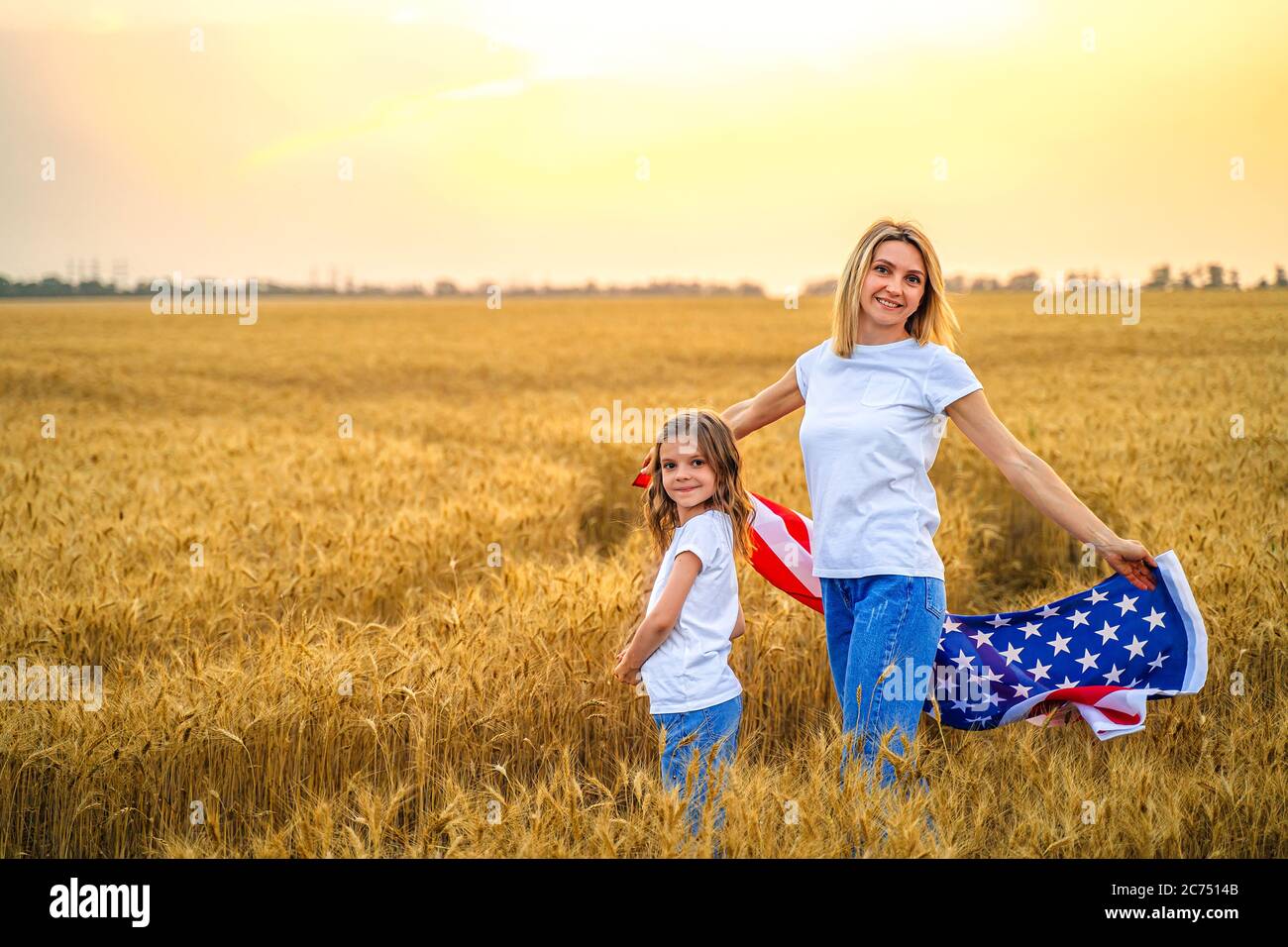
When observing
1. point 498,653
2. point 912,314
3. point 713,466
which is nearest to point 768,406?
point 713,466

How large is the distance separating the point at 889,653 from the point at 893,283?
1.12 m

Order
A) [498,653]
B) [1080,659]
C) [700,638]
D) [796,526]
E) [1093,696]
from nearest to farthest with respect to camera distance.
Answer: [700,638], [1093,696], [1080,659], [796,526], [498,653]

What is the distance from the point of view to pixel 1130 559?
10.3 feet

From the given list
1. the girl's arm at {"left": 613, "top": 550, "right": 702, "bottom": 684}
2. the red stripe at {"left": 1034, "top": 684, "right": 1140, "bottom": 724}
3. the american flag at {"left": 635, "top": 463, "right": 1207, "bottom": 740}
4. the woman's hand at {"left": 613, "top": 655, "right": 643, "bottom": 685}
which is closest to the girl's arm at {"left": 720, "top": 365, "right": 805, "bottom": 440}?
the american flag at {"left": 635, "top": 463, "right": 1207, "bottom": 740}

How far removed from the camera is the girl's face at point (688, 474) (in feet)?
10.1

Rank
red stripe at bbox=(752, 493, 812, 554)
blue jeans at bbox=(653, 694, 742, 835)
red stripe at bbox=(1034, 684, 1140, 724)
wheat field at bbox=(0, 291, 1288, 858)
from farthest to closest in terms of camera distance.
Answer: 1. red stripe at bbox=(752, 493, 812, 554)
2. red stripe at bbox=(1034, 684, 1140, 724)
3. wheat field at bbox=(0, 291, 1288, 858)
4. blue jeans at bbox=(653, 694, 742, 835)

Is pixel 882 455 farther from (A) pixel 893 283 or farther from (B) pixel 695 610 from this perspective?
(B) pixel 695 610

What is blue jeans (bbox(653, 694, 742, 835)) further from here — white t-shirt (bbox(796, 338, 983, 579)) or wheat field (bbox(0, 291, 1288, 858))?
white t-shirt (bbox(796, 338, 983, 579))

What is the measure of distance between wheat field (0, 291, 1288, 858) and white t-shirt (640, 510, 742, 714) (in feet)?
0.94

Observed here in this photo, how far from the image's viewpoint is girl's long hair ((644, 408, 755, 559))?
310cm

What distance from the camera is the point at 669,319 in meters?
46.4

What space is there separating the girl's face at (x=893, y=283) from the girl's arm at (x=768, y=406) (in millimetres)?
488

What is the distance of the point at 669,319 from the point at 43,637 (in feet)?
141
